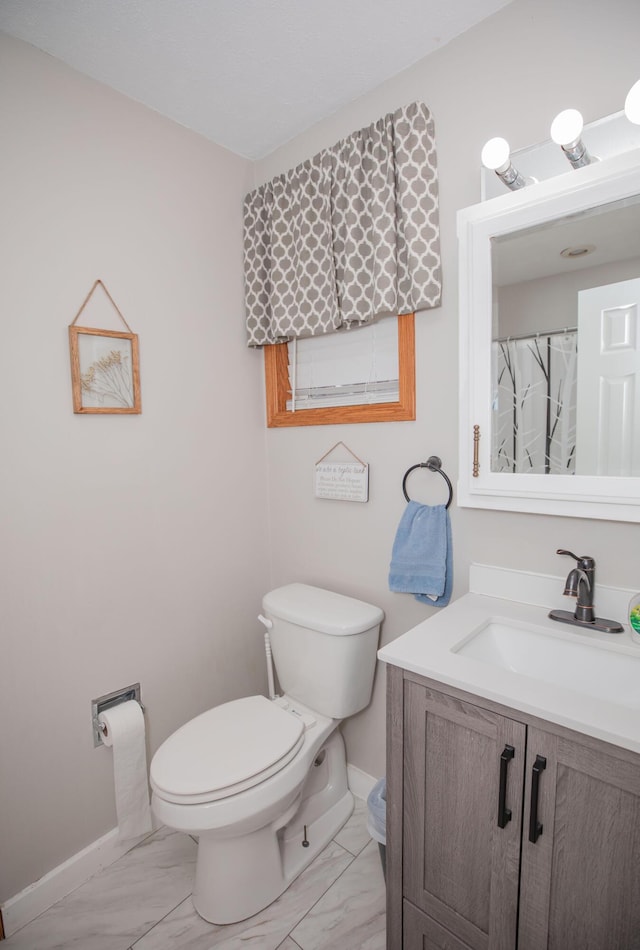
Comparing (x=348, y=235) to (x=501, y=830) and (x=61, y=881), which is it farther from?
(x=61, y=881)

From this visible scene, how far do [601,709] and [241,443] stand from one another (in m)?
1.56

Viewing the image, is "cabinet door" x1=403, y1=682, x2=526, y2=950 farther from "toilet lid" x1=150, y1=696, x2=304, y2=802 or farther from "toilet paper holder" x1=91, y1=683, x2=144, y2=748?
"toilet paper holder" x1=91, y1=683, x2=144, y2=748

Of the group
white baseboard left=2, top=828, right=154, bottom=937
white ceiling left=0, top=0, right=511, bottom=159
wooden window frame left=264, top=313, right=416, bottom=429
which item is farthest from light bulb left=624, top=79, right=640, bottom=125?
white baseboard left=2, top=828, right=154, bottom=937

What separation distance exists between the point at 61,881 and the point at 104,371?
1.65m

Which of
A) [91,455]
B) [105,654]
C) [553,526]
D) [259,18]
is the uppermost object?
[259,18]

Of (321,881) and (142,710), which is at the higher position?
(142,710)

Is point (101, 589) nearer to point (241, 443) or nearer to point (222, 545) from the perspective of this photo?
point (222, 545)

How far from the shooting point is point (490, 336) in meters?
1.39

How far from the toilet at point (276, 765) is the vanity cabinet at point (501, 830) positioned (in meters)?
0.39

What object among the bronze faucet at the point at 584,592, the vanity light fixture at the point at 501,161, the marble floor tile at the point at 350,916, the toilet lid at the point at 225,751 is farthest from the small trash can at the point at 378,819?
the vanity light fixture at the point at 501,161

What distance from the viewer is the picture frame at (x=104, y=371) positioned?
155cm

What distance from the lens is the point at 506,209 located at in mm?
1323

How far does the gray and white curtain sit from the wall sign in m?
0.51

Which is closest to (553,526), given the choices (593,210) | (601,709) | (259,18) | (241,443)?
(601,709)
